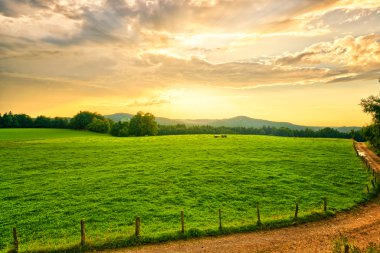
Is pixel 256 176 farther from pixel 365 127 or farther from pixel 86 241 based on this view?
pixel 365 127

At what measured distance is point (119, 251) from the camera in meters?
26.5

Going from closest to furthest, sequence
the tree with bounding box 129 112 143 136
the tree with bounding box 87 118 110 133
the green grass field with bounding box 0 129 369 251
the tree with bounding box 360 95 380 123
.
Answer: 1. the green grass field with bounding box 0 129 369 251
2. the tree with bounding box 360 95 380 123
3. the tree with bounding box 129 112 143 136
4. the tree with bounding box 87 118 110 133

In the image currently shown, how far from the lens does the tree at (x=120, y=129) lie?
472 ft

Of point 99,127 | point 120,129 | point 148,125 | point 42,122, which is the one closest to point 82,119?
point 99,127

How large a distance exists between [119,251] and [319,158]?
52139mm

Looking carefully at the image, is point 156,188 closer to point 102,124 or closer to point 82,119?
point 102,124

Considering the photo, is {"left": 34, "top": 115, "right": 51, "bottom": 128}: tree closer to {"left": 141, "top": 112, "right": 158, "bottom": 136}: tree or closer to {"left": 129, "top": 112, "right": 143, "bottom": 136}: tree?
{"left": 129, "top": 112, "right": 143, "bottom": 136}: tree

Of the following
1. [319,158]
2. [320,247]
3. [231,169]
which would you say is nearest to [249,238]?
[320,247]

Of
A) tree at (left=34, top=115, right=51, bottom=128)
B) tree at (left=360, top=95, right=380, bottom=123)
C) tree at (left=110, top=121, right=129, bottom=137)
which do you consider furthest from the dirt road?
tree at (left=34, top=115, right=51, bottom=128)

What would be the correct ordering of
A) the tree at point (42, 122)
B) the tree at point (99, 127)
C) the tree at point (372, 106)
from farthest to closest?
the tree at point (42, 122)
the tree at point (99, 127)
the tree at point (372, 106)

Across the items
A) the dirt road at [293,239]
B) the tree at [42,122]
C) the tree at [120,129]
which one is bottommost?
the dirt road at [293,239]

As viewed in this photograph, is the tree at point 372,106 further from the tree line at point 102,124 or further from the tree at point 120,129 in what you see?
the tree at point 120,129

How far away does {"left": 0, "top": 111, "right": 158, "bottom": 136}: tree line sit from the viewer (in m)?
144

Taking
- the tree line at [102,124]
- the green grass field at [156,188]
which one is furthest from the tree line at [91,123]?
the green grass field at [156,188]
